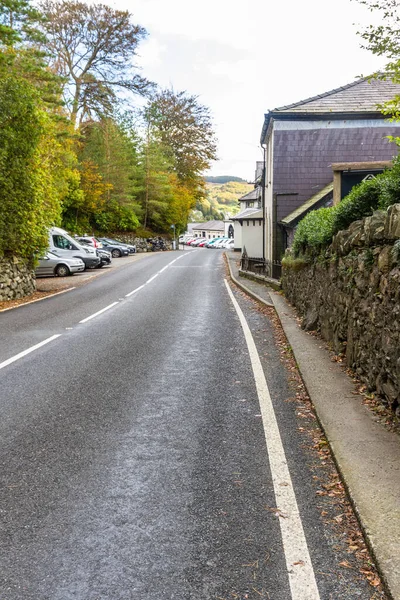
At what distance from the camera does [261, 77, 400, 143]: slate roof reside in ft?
78.4

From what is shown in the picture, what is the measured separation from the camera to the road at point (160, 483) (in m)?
2.93

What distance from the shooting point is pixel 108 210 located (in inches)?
2160

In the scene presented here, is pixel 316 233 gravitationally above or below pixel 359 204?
below

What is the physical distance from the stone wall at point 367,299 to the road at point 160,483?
996 millimetres

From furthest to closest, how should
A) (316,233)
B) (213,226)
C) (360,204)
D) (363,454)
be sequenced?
(213,226) < (316,233) < (360,204) < (363,454)

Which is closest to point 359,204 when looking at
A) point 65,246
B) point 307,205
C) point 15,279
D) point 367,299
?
point 367,299

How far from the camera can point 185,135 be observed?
→ 70000mm

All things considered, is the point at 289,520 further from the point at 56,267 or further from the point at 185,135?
the point at 185,135

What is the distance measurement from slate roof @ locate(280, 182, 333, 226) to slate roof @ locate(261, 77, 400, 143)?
3375mm

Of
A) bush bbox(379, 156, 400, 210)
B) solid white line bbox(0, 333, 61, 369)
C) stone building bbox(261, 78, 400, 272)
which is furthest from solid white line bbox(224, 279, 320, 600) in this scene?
stone building bbox(261, 78, 400, 272)

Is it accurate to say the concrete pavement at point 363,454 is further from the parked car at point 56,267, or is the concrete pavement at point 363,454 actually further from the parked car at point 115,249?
the parked car at point 115,249

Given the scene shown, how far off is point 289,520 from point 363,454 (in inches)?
48.2

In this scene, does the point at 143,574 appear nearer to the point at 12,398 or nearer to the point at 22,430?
the point at 22,430

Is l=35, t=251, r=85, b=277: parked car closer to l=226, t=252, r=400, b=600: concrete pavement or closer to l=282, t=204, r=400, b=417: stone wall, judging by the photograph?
l=282, t=204, r=400, b=417: stone wall
